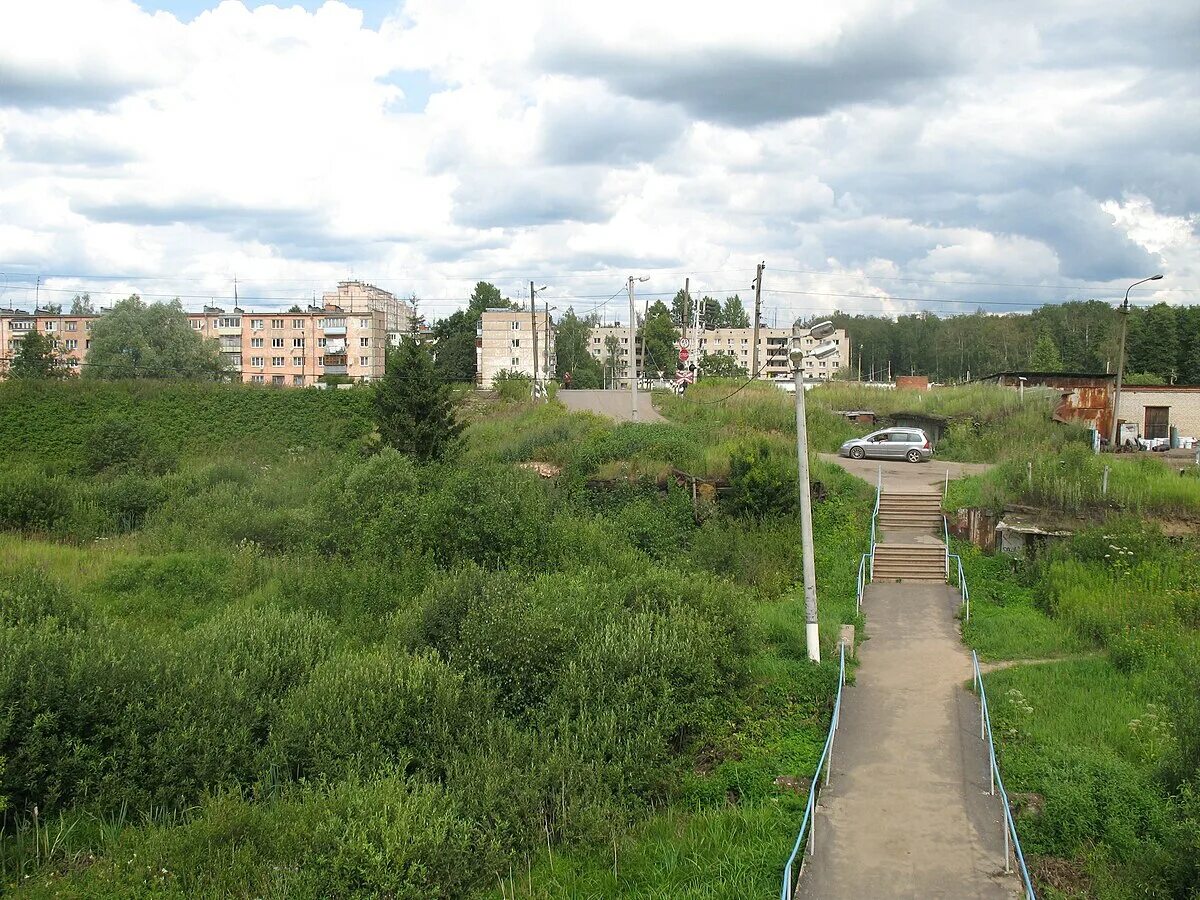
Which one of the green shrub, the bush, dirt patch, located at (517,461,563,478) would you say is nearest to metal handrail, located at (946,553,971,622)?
the bush

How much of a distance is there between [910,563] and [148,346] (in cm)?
5466

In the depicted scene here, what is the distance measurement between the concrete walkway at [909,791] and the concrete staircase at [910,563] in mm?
3537

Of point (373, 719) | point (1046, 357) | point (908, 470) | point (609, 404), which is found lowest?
point (373, 719)

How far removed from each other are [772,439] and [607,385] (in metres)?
66.7

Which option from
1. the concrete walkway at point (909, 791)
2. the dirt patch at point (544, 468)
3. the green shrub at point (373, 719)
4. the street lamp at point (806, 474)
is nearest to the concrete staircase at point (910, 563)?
the concrete walkway at point (909, 791)

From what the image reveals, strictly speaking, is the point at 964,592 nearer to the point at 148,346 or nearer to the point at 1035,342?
the point at 148,346

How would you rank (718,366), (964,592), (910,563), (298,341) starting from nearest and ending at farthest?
(964,592) → (910,563) → (718,366) → (298,341)

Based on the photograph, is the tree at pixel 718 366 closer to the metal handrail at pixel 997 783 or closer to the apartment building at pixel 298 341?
the apartment building at pixel 298 341

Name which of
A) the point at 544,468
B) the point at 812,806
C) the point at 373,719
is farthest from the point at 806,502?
the point at 544,468

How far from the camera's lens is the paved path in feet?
134

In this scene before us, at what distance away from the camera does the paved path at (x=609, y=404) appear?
40938mm

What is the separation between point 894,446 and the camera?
105ft

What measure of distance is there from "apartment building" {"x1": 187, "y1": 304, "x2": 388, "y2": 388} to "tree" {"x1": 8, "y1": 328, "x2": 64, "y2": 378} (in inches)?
894

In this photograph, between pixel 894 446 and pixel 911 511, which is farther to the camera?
pixel 894 446
